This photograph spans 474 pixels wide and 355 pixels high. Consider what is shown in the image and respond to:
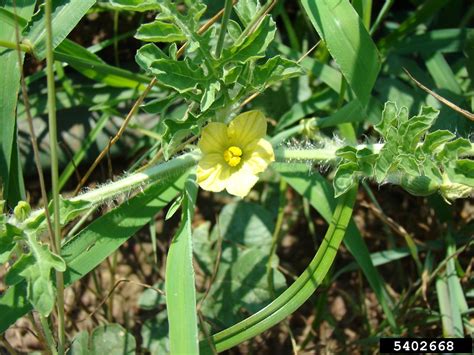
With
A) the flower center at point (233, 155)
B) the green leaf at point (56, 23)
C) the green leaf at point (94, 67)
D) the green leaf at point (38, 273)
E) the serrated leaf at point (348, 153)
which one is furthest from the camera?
the green leaf at point (94, 67)

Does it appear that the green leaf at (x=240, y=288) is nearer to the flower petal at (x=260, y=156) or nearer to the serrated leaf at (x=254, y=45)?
the flower petal at (x=260, y=156)

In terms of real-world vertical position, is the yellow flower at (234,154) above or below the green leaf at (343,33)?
below

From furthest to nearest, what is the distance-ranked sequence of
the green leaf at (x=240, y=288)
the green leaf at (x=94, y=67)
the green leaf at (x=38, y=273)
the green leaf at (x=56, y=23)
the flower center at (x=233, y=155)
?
the green leaf at (x=240, y=288)
the green leaf at (x=94, y=67)
the green leaf at (x=56, y=23)
the flower center at (x=233, y=155)
the green leaf at (x=38, y=273)

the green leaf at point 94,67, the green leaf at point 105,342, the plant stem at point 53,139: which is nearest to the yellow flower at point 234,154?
the plant stem at point 53,139

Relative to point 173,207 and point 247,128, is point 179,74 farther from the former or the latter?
point 173,207

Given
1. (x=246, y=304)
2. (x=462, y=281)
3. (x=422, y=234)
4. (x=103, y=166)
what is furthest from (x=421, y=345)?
(x=103, y=166)

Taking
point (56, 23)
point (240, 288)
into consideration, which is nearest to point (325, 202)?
point (240, 288)

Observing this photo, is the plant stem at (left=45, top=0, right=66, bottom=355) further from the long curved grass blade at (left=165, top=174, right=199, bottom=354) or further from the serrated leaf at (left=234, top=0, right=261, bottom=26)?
the serrated leaf at (left=234, top=0, right=261, bottom=26)

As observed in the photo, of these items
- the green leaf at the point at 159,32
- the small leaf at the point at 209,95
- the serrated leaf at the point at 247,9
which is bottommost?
the small leaf at the point at 209,95

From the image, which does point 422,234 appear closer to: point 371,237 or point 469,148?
point 371,237
